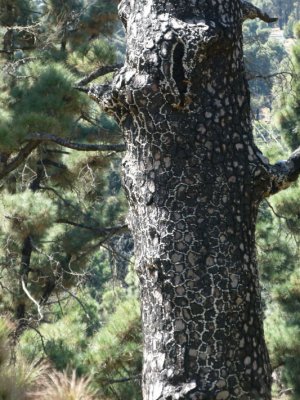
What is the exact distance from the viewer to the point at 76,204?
310 inches

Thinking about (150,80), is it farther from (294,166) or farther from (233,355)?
(233,355)

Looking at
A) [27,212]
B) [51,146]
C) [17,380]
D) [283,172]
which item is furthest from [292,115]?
[17,380]

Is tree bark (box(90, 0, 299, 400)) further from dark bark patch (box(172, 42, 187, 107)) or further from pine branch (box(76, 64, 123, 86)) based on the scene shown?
pine branch (box(76, 64, 123, 86))

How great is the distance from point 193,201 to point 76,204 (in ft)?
20.0

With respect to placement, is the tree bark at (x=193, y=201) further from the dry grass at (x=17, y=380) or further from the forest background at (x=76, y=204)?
the forest background at (x=76, y=204)

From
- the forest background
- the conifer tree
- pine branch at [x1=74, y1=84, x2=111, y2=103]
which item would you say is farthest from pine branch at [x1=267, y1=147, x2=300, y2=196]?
the conifer tree

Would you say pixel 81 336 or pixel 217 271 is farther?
pixel 81 336

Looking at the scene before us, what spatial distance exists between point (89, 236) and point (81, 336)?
109 cm

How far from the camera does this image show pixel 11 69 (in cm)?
494

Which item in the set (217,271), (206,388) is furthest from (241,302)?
(206,388)

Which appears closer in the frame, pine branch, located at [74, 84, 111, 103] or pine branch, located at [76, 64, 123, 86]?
pine branch, located at [74, 84, 111, 103]

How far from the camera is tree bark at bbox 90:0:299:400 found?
5.98ft

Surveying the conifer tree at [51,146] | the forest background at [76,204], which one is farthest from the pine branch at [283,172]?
the conifer tree at [51,146]

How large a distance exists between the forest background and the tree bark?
190cm
